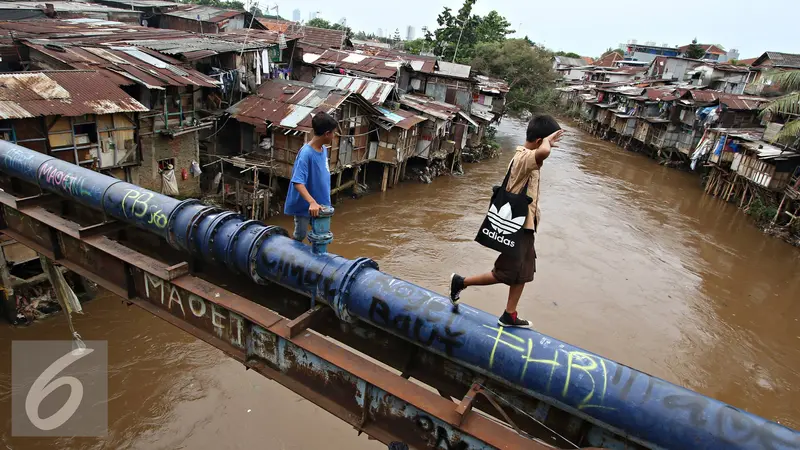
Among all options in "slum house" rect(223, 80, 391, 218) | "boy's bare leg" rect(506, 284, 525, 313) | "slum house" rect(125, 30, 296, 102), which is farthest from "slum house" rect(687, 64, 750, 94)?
"boy's bare leg" rect(506, 284, 525, 313)

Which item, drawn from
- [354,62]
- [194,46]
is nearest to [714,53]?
[354,62]

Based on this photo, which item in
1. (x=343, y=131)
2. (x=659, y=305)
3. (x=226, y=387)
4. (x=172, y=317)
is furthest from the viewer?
(x=343, y=131)

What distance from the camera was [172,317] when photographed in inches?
175

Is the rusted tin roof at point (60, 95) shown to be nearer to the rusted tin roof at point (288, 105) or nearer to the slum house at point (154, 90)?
the slum house at point (154, 90)

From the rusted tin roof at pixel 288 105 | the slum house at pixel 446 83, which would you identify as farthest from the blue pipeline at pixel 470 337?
the slum house at pixel 446 83

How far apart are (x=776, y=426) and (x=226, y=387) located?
9.80m

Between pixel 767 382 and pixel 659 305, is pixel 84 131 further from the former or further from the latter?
pixel 767 382

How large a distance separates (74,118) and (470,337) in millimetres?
13078

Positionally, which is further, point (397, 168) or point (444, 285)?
point (397, 168)

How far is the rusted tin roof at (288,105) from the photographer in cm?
1723

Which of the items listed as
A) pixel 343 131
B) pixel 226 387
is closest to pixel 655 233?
pixel 343 131

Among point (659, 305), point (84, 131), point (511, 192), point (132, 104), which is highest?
point (511, 192)

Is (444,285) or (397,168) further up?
(397,168)

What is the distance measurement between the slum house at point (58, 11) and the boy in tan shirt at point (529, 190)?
1153 inches
